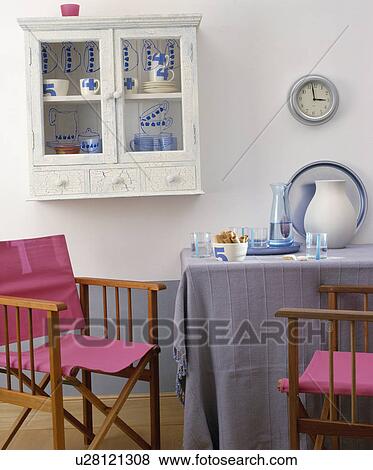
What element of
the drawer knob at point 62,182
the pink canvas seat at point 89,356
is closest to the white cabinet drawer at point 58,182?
the drawer knob at point 62,182

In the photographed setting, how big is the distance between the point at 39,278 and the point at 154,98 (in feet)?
2.91

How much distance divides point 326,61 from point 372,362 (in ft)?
4.97

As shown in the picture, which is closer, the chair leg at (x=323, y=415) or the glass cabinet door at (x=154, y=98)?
the chair leg at (x=323, y=415)

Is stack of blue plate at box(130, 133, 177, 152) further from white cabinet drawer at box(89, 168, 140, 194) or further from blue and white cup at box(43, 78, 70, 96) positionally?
blue and white cup at box(43, 78, 70, 96)

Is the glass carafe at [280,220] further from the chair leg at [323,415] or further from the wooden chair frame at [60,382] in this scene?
the chair leg at [323,415]

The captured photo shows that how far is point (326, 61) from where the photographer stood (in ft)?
11.9

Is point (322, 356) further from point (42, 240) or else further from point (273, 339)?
point (42, 240)

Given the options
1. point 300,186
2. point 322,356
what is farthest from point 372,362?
point 300,186

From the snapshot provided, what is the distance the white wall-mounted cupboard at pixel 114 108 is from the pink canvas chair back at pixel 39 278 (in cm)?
28

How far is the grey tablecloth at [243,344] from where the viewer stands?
2.94 metres

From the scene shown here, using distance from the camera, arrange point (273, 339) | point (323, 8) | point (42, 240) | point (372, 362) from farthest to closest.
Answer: point (323, 8) < point (42, 240) < point (273, 339) < point (372, 362)

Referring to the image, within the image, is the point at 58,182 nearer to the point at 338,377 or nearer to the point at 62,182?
the point at 62,182
